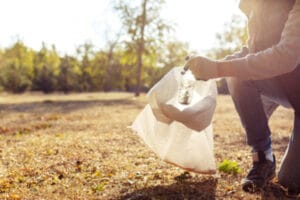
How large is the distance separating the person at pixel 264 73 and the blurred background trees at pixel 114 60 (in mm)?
19405

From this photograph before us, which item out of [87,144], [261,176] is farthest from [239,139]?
[261,176]

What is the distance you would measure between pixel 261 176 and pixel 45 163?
1784 mm

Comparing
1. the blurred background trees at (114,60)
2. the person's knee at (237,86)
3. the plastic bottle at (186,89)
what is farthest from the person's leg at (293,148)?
the blurred background trees at (114,60)

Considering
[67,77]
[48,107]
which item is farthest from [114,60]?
[48,107]

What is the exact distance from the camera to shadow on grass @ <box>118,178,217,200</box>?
2.50 m

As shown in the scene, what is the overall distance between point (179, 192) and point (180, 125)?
48 cm

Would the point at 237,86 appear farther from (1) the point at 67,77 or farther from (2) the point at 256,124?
(1) the point at 67,77

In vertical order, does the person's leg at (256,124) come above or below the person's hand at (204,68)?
below

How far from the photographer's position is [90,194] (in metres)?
2.59

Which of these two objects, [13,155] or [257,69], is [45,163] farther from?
[257,69]

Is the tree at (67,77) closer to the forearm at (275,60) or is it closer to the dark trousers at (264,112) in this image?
the dark trousers at (264,112)

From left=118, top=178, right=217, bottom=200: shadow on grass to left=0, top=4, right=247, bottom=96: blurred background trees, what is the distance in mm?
19426

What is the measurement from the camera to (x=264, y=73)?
234 centimetres

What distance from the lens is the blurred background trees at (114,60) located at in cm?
2231
